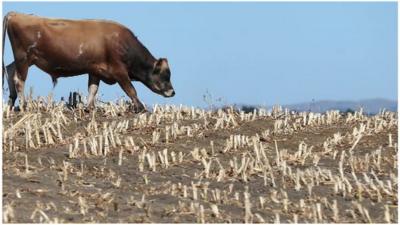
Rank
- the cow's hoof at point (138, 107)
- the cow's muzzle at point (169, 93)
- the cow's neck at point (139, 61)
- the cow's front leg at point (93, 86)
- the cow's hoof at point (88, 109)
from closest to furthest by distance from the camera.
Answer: the cow's hoof at point (88, 109)
the cow's hoof at point (138, 107)
the cow's front leg at point (93, 86)
the cow's neck at point (139, 61)
the cow's muzzle at point (169, 93)

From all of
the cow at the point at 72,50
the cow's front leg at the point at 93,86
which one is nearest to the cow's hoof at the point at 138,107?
the cow at the point at 72,50

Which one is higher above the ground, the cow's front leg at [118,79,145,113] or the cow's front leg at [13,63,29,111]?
the cow's front leg at [13,63,29,111]

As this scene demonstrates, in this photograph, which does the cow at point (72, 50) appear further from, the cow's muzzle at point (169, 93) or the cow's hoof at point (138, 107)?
the cow's muzzle at point (169, 93)

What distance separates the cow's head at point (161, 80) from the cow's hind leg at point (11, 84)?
218 centimetres

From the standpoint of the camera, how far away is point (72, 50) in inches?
545

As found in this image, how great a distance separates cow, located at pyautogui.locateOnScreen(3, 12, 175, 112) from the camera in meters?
13.6

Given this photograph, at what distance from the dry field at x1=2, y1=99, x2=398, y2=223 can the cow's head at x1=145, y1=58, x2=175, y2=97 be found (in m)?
2.22

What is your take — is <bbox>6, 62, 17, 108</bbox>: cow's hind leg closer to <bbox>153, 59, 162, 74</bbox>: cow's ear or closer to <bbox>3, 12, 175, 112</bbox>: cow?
<bbox>3, 12, 175, 112</bbox>: cow

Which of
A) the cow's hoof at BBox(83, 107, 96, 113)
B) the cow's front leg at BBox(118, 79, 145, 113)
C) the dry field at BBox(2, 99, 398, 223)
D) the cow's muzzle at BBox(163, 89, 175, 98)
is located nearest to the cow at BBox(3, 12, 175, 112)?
the cow's front leg at BBox(118, 79, 145, 113)

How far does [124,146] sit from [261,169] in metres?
1.89

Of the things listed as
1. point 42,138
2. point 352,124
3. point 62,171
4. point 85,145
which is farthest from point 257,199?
point 352,124

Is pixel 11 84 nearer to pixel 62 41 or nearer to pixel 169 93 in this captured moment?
pixel 62 41

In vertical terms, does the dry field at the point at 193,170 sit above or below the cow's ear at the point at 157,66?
below

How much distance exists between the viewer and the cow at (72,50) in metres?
13.6
